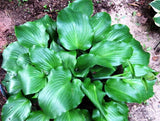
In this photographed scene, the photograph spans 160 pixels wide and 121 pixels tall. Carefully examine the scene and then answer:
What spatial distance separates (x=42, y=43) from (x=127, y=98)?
0.95m

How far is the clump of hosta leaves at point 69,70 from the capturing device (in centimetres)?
137

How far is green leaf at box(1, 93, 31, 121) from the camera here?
144 centimetres

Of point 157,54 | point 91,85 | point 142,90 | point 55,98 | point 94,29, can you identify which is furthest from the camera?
point 157,54

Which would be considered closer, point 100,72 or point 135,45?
point 100,72

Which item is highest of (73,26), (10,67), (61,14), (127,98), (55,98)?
(61,14)

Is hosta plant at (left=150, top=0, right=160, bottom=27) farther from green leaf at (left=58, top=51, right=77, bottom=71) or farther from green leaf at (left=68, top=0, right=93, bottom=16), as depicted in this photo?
green leaf at (left=58, top=51, right=77, bottom=71)

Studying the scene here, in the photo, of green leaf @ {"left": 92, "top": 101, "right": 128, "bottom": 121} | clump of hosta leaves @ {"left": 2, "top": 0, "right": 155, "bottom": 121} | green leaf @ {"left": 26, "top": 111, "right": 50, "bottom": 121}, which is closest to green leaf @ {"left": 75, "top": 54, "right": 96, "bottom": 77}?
clump of hosta leaves @ {"left": 2, "top": 0, "right": 155, "bottom": 121}

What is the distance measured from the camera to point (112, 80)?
1581 millimetres

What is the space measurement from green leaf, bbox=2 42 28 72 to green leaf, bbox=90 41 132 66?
2.43 feet

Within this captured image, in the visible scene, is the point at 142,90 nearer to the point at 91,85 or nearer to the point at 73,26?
the point at 91,85

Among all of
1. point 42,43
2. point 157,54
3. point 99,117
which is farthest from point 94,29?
point 157,54

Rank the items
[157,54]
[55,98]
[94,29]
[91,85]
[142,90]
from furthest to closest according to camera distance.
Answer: [157,54]
[94,29]
[142,90]
[91,85]
[55,98]

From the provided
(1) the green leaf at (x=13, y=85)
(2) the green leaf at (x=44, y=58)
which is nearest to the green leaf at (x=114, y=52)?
(2) the green leaf at (x=44, y=58)

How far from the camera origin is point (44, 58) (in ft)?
4.72
